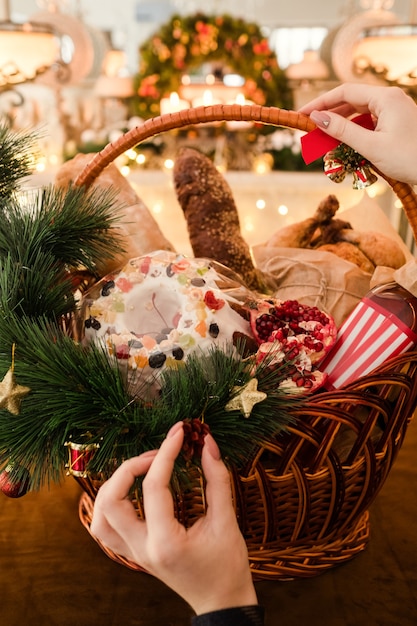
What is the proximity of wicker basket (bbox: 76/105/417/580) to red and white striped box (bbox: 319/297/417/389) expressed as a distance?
46 mm

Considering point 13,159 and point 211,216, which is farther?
point 211,216

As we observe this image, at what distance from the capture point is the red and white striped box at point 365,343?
68 centimetres

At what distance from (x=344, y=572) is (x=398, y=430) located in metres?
0.16

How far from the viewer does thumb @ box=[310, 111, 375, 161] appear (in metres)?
0.63

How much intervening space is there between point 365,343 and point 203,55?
2842mm

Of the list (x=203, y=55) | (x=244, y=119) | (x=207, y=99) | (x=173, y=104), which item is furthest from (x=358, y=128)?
(x=203, y=55)

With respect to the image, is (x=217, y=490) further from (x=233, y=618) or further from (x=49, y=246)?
(x=49, y=246)

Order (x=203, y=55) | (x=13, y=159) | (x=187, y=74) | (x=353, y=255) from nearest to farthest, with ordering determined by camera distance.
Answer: (x=13, y=159)
(x=353, y=255)
(x=203, y=55)
(x=187, y=74)

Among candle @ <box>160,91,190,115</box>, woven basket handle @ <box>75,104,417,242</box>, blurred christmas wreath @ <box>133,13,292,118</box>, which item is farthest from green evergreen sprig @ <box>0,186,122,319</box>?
blurred christmas wreath @ <box>133,13,292,118</box>

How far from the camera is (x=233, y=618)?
0.41m

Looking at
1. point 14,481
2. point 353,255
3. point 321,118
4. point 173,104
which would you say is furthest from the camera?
point 173,104

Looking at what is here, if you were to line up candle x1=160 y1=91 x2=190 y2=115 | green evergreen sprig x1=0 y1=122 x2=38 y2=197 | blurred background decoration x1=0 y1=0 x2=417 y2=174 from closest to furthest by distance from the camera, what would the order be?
1. green evergreen sprig x1=0 y1=122 x2=38 y2=197
2. blurred background decoration x1=0 y1=0 x2=417 y2=174
3. candle x1=160 y1=91 x2=190 y2=115

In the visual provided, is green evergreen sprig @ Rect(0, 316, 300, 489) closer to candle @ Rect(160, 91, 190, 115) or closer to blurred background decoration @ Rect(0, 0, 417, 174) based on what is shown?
blurred background decoration @ Rect(0, 0, 417, 174)

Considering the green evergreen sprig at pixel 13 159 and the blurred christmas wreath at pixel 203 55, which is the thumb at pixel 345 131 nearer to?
the green evergreen sprig at pixel 13 159
